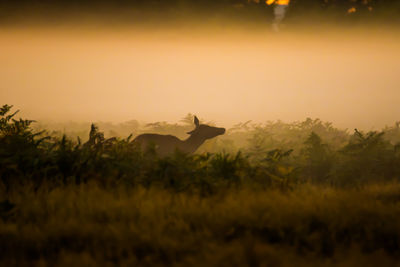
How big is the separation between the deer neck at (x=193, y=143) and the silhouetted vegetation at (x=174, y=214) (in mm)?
2472

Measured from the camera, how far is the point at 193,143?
9039 millimetres

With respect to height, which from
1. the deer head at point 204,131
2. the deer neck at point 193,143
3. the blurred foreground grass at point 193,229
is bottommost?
the blurred foreground grass at point 193,229

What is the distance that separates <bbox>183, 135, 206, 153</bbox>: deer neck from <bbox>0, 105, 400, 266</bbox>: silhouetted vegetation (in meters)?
2.47

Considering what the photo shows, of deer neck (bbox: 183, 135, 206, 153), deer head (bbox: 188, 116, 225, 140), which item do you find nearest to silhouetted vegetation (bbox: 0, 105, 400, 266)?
deer neck (bbox: 183, 135, 206, 153)

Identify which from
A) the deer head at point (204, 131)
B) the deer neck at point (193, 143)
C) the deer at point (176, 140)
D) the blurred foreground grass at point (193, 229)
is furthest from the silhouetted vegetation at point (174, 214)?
the deer head at point (204, 131)

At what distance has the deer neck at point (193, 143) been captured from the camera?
29.3 ft

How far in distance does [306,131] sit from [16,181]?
12.1 m

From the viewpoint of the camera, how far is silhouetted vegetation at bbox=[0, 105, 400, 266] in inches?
133

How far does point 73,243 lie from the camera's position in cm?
359

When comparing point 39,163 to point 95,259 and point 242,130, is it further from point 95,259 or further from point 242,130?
point 242,130

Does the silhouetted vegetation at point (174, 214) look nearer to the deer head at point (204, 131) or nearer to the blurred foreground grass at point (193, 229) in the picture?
the blurred foreground grass at point (193, 229)

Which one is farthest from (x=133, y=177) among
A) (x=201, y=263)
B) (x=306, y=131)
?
(x=306, y=131)

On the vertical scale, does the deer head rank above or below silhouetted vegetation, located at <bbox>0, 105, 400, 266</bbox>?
above

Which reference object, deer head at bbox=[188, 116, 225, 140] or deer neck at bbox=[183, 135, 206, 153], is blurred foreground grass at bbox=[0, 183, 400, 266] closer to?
deer neck at bbox=[183, 135, 206, 153]
